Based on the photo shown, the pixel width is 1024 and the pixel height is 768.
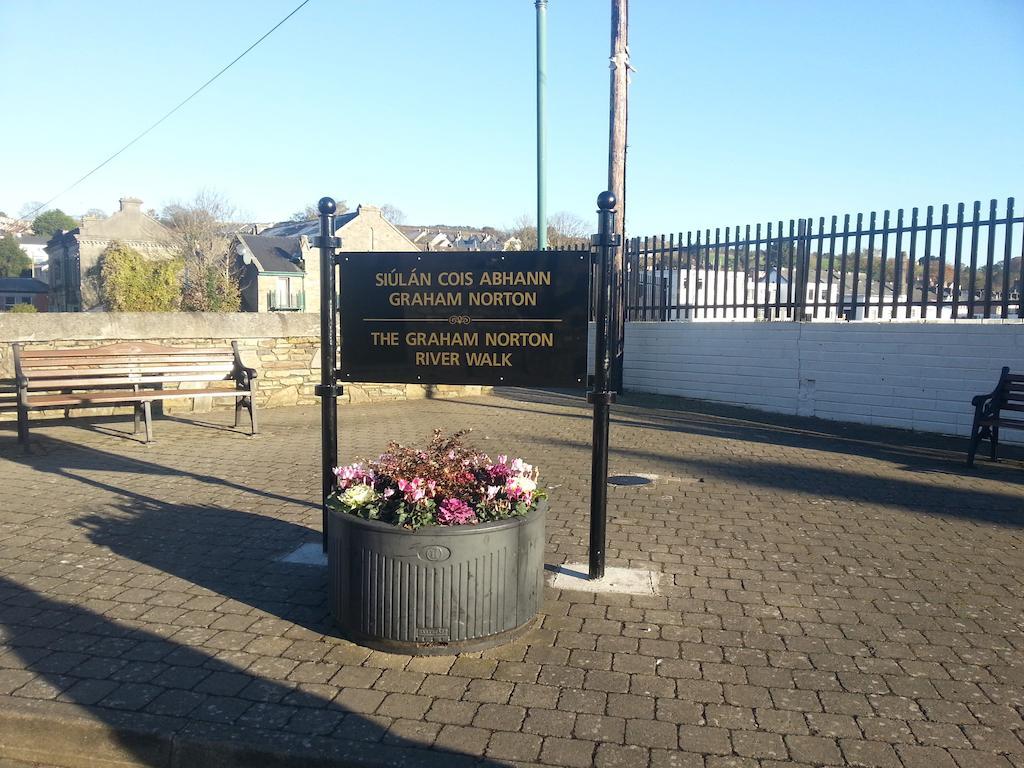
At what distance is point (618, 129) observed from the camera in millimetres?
13680

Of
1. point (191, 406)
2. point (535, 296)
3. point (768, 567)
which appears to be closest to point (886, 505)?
point (768, 567)

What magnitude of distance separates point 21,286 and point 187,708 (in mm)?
75560

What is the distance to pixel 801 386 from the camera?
1181cm

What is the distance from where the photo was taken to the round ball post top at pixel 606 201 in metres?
4.57

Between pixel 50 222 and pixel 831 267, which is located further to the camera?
pixel 50 222

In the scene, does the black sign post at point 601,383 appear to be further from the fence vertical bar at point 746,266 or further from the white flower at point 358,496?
the fence vertical bar at point 746,266

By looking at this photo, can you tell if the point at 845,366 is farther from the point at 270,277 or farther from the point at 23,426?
the point at 270,277

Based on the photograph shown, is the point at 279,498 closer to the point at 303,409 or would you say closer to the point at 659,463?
the point at 659,463

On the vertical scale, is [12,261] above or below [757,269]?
above

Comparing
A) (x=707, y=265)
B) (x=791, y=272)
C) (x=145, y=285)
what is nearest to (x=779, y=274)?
(x=791, y=272)

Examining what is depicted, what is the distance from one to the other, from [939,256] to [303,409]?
28.7ft

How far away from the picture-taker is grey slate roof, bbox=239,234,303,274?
159 ft

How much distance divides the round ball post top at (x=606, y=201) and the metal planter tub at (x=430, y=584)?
1857 millimetres

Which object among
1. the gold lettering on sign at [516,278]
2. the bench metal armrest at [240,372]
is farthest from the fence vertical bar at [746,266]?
the gold lettering on sign at [516,278]
